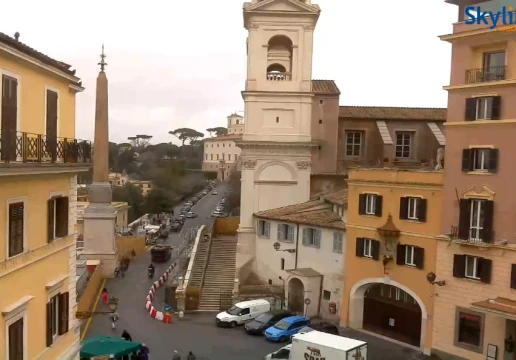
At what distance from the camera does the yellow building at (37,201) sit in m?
11.7

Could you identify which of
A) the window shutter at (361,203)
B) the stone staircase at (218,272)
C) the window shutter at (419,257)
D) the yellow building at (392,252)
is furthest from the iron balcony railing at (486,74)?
the stone staircase at (218,272)

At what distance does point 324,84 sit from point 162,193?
52982 millimetres

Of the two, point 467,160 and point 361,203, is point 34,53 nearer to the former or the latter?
point 467,160

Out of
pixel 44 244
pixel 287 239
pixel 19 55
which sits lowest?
pixel 287 239

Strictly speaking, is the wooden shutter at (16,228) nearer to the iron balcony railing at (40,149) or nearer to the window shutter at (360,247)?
the iron balcony railing at (40,149)

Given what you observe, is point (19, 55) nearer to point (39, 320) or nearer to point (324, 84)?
point (39, 320)

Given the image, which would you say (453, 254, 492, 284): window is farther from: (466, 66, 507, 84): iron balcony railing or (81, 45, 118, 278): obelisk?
(81, 45, 118, 278): obelisk

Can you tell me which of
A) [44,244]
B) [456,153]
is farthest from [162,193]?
[44,244]

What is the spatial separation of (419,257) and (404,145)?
668 inches

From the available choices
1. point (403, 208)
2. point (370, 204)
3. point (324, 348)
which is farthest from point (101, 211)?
point (324, 348)

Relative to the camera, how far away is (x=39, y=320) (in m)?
13.5

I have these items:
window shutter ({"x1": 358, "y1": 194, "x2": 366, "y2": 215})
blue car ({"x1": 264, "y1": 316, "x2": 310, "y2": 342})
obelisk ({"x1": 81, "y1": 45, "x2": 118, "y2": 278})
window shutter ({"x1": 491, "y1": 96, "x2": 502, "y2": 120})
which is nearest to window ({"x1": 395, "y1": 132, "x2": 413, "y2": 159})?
window shutter ({"x1": 358, "y1": 194, "x2": 366, "y2": 215})

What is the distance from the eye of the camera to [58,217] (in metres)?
14.8

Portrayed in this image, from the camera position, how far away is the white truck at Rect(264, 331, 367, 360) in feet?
70.1
